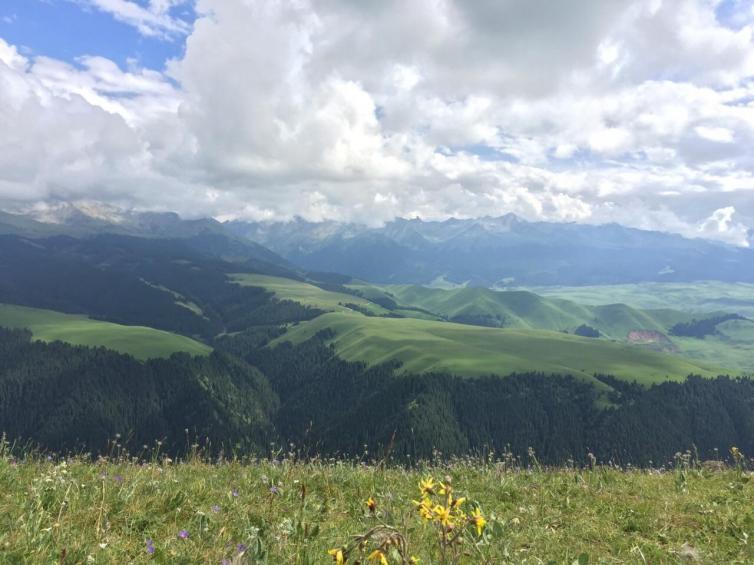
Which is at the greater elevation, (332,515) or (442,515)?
(442,515)

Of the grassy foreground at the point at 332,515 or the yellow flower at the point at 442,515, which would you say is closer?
the yellow flower at the point at 442,515

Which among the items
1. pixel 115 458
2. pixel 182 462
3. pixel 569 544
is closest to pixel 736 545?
pixel 569 544

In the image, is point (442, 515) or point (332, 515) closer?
point (442, 515)

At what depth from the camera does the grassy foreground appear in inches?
205

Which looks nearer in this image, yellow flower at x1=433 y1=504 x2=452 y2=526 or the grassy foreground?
yellow flower at x1=433 y1=504 x2=452 y2=526

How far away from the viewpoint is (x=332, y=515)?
8.00 metres

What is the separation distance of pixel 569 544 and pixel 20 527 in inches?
297

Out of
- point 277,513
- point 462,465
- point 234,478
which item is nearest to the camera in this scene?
point 277,513

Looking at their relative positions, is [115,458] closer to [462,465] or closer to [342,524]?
[342,524]

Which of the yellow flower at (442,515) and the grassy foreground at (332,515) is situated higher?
the yellow flower at (442,515)

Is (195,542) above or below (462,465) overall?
above

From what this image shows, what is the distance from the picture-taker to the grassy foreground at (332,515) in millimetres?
5211

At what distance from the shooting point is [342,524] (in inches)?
295

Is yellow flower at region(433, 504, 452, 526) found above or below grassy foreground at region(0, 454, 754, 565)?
above
